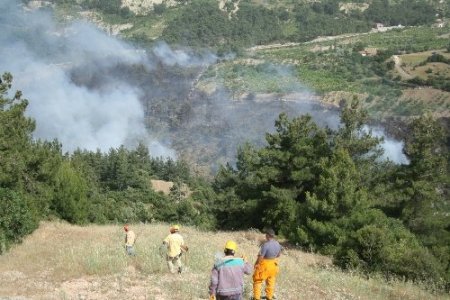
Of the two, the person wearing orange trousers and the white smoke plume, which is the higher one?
the person wearing orange trousers

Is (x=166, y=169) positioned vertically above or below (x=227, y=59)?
below

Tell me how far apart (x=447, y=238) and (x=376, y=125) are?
223 feet

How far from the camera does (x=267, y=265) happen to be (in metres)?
12.0

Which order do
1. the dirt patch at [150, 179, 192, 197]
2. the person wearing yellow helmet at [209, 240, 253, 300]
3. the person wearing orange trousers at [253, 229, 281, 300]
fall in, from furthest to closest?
the dirt patch at [150, 179, 192, 197] → the person wearing orange trousers at [253, 229, 281, 300] → the person wearing yellow helmet at [209, 240, 253, 300]

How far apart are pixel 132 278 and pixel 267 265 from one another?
16.4 feet

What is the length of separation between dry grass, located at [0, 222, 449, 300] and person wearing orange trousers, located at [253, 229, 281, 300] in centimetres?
170

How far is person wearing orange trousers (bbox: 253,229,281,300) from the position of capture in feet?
39.1

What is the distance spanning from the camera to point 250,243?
26.0m

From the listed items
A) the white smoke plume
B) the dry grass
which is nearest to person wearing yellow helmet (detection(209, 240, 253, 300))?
the dry grass

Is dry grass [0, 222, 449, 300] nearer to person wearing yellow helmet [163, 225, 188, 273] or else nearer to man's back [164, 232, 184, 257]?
person wearing yellow helmet [163, 225, 188, 273]

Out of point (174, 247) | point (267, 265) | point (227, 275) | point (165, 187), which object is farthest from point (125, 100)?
point (227, 275)

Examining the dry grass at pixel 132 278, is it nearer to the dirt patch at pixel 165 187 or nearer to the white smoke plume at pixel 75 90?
the dirt patch at pixel 165 187

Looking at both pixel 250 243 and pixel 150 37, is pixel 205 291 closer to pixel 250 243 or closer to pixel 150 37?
pixel 250 243

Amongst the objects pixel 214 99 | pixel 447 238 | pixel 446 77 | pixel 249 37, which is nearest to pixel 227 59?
pixel 249 37
